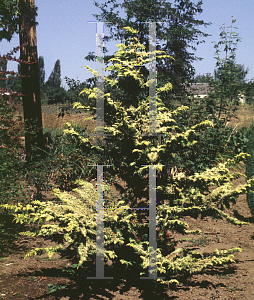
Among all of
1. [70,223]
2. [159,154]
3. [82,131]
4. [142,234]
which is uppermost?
[82,131]

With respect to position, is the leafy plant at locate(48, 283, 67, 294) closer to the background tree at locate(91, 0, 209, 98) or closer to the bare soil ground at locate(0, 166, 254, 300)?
the bare soil ground at locate(0, 166, 254, 300)

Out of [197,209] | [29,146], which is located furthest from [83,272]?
[29,146]

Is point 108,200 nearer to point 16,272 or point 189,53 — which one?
point 16,272

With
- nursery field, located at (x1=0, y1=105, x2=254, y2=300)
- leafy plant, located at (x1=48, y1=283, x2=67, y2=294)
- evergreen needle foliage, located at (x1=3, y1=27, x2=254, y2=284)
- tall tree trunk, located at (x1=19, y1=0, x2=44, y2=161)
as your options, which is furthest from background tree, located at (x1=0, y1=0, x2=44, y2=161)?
leafy plant, located at (x1=48, y1=283, x2=67, y2=294)

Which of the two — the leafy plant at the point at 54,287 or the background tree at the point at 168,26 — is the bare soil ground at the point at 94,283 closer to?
the leafy plant at the point at 54,287

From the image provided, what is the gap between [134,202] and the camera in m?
3.84

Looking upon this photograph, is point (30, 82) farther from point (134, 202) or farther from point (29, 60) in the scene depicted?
point (134, 202)

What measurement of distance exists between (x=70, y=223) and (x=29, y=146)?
5702mm

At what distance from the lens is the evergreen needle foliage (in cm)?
294

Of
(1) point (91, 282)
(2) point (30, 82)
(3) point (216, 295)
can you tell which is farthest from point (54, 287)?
(2) point (30, 82)

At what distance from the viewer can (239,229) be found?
5695mm

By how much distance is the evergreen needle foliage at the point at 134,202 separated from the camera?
294cm

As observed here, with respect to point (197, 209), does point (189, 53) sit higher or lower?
higher

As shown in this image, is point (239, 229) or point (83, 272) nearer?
point (83, 272)
